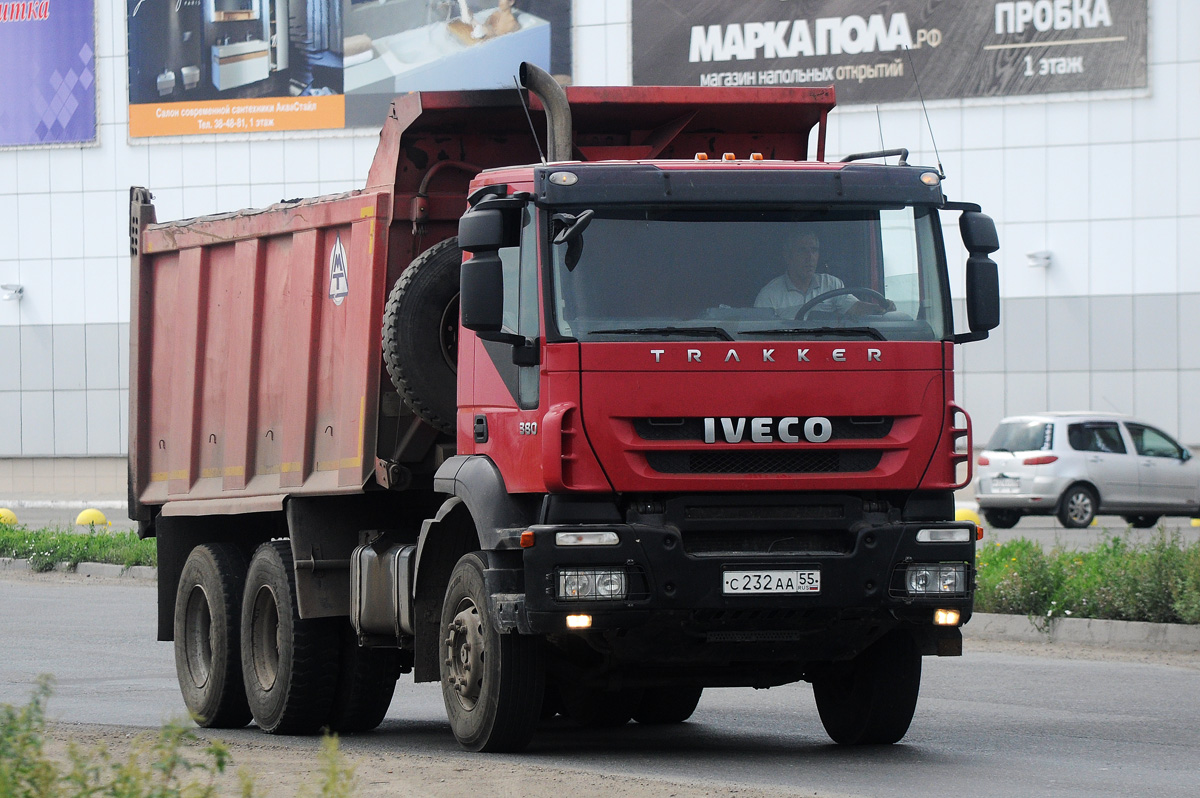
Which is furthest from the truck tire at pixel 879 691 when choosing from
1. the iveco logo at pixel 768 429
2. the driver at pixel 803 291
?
the driver at pixel 803 291

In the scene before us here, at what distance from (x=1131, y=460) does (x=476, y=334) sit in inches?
885

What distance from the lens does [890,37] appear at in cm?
3781

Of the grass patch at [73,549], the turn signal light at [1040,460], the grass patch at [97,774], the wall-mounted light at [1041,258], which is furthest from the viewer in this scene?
the wall-mounted light at [1041,258]

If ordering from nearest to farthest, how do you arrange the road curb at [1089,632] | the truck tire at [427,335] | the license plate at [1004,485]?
the truck tire at [427,335], the road curb at [1089,632], the license plate at [1004,485]

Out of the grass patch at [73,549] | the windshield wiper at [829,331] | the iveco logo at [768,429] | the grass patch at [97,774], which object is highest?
the windshield wiper at [829,331]

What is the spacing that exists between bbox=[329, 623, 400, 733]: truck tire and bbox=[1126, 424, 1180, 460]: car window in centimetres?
2105

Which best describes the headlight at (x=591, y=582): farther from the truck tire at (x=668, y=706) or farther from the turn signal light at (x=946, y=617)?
the truck tire at (x=668, y=706)

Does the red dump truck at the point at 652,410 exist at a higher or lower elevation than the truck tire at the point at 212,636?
higher

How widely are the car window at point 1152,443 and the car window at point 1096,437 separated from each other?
12.9 inches

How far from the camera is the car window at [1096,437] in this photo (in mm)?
29219

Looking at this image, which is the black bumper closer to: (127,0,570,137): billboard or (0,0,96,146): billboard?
(127,0,570,137): billboard

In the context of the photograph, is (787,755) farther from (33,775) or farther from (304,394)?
(33,775)

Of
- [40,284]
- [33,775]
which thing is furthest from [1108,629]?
[40,284]

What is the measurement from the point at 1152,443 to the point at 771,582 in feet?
75.0
